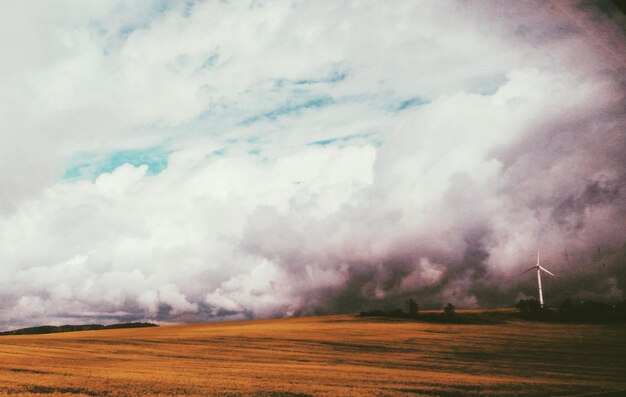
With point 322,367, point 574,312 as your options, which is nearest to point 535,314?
point 574,312

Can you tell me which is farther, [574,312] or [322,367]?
[574,312]

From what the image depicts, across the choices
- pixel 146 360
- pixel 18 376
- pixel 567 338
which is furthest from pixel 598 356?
pixel 18 376

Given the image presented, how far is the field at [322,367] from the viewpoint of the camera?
82.2ft

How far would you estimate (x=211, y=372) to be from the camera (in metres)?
33.5

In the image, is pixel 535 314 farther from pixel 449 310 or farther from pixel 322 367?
pixel 322 367

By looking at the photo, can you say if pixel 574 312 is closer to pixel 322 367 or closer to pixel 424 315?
pixel 424 315

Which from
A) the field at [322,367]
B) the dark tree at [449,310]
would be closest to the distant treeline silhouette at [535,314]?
the dark tree at [449,310]

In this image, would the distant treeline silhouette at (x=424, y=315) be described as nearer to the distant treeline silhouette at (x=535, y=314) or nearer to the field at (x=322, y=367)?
the distant treeline silhouette at (x=535, y=314)

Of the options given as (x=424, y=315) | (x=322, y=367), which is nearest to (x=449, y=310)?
(x=424, y=315)

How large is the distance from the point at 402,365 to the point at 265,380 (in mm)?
16709

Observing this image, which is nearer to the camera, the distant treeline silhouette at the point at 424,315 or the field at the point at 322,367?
the field at the point at 322,367

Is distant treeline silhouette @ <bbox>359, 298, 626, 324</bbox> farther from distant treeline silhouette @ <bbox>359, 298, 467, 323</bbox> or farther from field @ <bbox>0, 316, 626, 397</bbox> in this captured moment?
field @ <bbox>0, 316, 626, 397</bbox>

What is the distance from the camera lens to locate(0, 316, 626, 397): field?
82.2 ft

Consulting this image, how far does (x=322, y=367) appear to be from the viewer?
123ft
